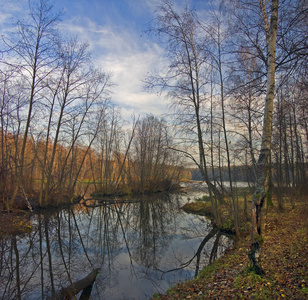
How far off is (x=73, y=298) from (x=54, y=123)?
16019mm

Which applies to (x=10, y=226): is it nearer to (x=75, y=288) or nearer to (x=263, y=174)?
(x=75, y=288)

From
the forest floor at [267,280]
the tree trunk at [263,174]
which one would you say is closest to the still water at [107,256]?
the forest floor at [267,280]

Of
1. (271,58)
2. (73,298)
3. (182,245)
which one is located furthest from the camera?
(182,245)

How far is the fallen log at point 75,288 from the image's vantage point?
5117 millimetres

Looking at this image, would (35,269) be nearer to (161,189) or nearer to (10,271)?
(10,271)

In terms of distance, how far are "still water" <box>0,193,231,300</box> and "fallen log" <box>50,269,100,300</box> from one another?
18 centimetres

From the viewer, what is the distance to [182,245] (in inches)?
369

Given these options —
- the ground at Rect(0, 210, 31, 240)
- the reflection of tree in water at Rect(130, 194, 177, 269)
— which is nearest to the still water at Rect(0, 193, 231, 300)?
the reflection of tree in water at Rect(130, 194, 177, 269)

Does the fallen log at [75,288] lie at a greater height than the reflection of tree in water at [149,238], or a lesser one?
greater

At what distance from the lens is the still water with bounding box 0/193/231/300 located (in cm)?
586

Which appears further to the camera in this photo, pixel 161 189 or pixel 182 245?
pixel 161 189

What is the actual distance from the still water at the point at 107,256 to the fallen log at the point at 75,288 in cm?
18

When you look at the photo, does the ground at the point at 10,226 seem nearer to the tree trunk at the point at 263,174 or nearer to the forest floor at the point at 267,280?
the forest floor at the point at 267,280

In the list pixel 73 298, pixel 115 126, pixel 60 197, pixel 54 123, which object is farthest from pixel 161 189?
pixel 73 298
